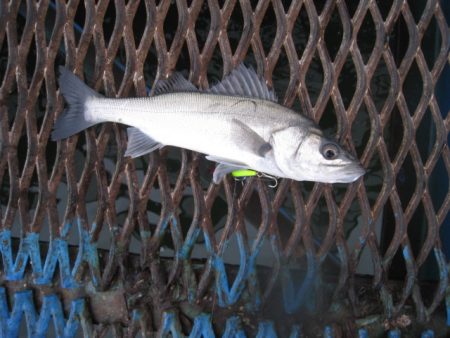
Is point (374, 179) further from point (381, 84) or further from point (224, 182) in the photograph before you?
point (224, 182)

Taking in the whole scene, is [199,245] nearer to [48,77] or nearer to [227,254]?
[227,254]

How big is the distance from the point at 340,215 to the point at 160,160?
71 centimetres

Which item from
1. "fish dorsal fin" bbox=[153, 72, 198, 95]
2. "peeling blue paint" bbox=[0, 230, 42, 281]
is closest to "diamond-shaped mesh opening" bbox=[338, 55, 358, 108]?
"fish dorsal fin" bbox=[153, 72, 198, 95]

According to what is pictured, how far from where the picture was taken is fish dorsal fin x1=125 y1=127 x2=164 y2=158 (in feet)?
4.49

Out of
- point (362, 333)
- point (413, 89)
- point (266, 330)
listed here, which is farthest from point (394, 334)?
point (413, 89)

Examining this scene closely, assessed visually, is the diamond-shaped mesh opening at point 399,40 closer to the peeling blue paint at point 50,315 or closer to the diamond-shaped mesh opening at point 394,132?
the diamond-shaped mesh opening at point 394,132

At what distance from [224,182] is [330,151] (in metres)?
0.44

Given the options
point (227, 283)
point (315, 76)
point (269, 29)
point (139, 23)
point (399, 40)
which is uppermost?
point (139, 23)

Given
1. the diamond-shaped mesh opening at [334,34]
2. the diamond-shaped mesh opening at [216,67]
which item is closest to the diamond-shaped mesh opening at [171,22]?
the diamond-shaped mesh opening at [216,67]

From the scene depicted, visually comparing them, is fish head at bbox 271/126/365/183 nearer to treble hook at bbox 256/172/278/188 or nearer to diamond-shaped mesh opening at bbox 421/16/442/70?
treble hook at bbox 256/172/278/188

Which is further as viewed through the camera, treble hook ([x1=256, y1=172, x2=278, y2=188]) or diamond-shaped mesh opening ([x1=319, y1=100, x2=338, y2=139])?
diamond-shaped mesh opening ([x1=319, y1=100, x2=338, y2=139])

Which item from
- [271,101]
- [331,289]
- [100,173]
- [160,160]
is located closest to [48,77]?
[100,173]

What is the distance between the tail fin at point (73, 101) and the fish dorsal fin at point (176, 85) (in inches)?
9.2

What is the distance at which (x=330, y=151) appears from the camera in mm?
1196
